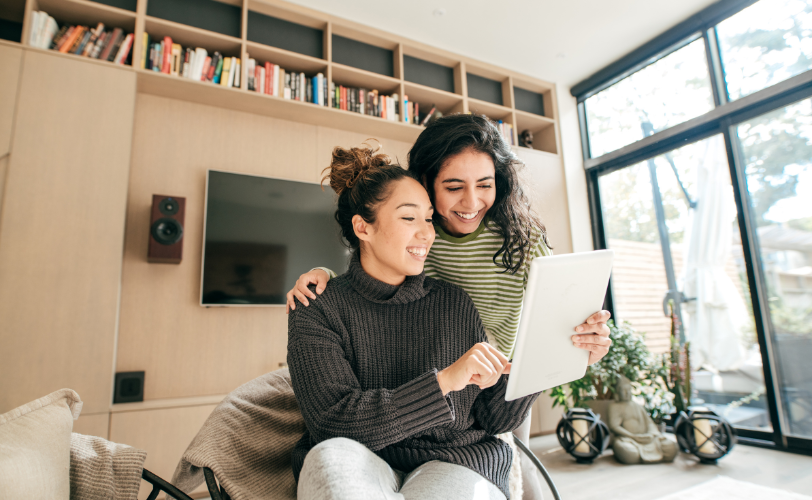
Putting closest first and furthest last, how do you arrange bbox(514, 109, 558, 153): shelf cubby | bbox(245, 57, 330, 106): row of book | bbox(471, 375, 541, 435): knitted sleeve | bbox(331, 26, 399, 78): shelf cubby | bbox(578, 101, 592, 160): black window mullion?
1. bbox(471, 375, 541, 435): knitted sleeve
2. bbox(245, 57, 330, 106): row of book
3. bbox(331, 26, 399, 78): shelf cubby
4. bbox(514, 109, 558, 153): shelf cubby
5. bbox(578, 101, 592, 160): black window mullion

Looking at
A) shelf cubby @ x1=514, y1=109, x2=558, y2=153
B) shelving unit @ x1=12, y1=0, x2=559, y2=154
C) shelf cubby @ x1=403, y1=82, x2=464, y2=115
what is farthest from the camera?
shelf cubby @ x1=514, y1=109, x2=558, y2=153

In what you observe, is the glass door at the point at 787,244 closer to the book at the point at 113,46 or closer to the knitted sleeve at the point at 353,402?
the knitted sleeve at the point at 353,402

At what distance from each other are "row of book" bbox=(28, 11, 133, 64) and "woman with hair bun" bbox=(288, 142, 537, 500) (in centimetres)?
206

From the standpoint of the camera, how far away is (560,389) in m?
3.22

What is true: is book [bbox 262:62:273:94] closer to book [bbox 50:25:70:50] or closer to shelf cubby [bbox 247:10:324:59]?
shelf cubby [bbox 247:10:324:59]

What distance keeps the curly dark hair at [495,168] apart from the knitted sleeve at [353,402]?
603mm

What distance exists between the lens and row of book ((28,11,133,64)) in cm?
247

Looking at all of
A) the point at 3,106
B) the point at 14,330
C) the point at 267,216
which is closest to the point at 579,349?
the point at 267,216

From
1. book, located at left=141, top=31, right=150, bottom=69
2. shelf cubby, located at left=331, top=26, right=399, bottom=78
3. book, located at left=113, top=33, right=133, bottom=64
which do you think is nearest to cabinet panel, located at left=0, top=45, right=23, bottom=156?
book, located at left=113, top=33, right=133, bottom=64

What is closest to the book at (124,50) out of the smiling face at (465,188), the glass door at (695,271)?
the smiling face at (465,188)

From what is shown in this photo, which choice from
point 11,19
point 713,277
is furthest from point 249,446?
point 713,277

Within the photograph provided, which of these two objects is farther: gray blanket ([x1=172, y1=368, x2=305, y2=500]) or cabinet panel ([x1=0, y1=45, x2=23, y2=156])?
cabinet panel ([x1=0, y1=45, x2=23, y2=156])

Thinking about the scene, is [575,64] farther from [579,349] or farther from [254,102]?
[579,349]

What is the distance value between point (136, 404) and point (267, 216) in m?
1.25
